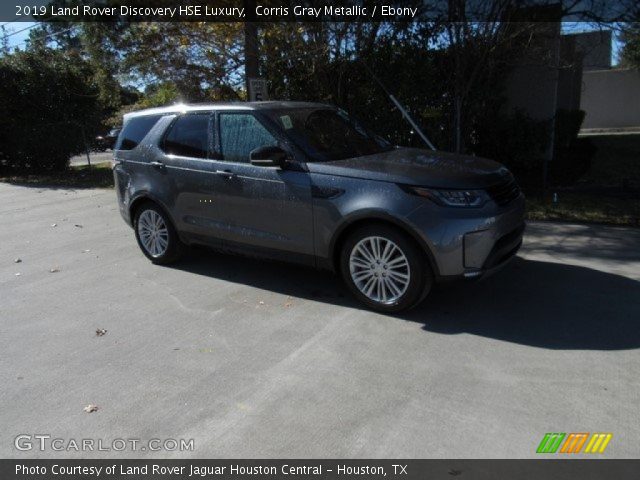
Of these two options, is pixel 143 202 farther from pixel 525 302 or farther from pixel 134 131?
pixel 525 302

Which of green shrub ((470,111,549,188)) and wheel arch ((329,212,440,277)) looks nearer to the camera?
wheel arch ((329,212,440,277))

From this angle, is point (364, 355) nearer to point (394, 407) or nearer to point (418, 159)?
point (394, 407)

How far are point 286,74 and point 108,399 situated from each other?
27.8 ft

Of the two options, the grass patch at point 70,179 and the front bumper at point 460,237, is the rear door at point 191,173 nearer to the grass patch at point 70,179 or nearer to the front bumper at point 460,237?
the front bumper at point 460,237

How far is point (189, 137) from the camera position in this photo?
5.86 m

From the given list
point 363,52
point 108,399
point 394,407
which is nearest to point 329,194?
point 394,407

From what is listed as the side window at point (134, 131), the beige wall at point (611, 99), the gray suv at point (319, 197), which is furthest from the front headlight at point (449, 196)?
the beige wall at point (611, 99)

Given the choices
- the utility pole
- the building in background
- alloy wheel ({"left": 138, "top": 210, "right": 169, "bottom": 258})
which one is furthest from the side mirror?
the building in background

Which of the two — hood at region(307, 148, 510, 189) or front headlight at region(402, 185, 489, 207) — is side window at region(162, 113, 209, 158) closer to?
hood at region(307, 148, 510, 189)

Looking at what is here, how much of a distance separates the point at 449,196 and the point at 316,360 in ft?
5.44

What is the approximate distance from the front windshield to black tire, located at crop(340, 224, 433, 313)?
87 centimetres

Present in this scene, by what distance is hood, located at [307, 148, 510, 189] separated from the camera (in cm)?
444

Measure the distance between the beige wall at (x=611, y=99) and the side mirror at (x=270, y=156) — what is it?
1015 inches

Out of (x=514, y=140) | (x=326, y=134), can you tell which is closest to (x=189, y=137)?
(x=326, y=134)
